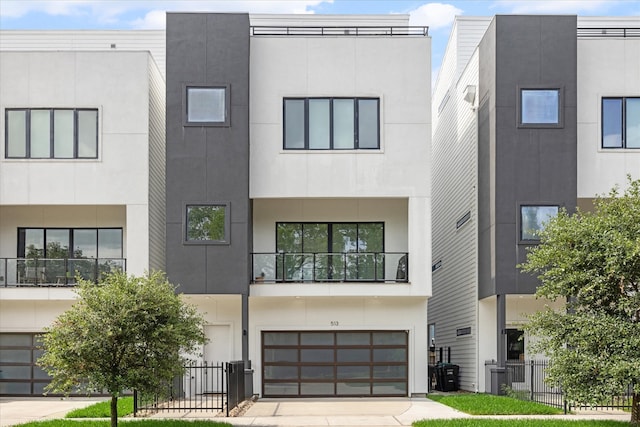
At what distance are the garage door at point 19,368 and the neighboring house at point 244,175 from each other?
1.7 inches

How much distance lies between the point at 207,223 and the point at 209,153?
2.04m

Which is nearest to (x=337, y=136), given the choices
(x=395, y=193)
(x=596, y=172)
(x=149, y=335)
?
(x=395, y=193)

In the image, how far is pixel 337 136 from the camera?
84.5 feet

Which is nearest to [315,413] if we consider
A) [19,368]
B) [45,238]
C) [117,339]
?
[117,339]

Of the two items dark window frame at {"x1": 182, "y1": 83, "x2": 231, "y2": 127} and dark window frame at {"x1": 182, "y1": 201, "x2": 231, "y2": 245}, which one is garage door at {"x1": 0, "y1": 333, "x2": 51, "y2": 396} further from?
dark window frame at {"x1": 182, "y1": 83, "x2": 231, "y2": 127}

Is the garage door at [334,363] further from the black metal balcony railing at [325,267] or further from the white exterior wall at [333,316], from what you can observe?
the black metal balcony railing at [325,267]

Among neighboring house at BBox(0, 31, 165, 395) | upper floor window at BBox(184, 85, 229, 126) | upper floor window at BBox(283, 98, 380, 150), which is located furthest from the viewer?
neighboring house at BBox(0, 31, 165, 395)

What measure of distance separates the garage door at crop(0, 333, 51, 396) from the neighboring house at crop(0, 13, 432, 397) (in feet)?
0.14

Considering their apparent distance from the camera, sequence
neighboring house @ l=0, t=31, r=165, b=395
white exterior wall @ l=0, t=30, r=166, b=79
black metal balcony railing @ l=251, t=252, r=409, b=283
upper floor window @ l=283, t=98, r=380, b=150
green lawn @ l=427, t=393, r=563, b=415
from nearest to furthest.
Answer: green lawn @ l=427, t=393, r=563, b=415
upper floor window @ l=283, t=98, r=380, b=150
neighboring house @ l=0, t=31, r=165, b=395
black metal balcony railing @ l=251, t=252, r=409, b=283
white exterior wall @ l=0, t=30, r=166, b=79

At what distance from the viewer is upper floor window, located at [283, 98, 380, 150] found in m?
25.8

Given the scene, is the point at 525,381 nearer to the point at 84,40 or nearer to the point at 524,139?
the point at 524,139

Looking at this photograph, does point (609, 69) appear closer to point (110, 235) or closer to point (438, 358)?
point (438, 358)

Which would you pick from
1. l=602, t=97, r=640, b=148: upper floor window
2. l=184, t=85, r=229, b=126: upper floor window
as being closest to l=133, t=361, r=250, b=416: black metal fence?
l=184, t=85, r=229, b=126: upper floor window

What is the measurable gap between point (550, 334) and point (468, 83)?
1408 centimetres
